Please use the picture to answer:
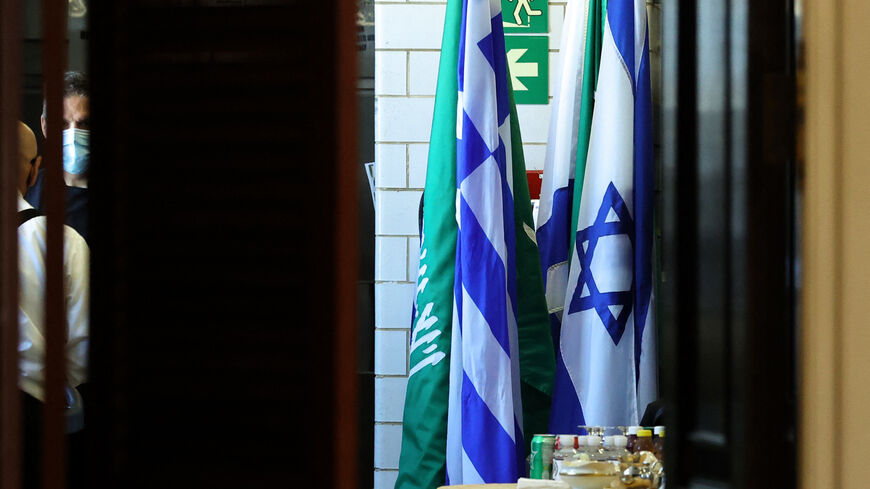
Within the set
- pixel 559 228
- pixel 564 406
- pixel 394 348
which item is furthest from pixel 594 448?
pixel 394 348

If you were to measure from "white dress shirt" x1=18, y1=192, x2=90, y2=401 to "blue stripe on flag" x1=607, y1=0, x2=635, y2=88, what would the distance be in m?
2.07

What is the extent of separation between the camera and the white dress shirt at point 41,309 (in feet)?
2.48

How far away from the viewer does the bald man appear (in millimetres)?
750

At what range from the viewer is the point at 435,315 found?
2.61 m

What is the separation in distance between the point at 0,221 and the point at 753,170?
85cm

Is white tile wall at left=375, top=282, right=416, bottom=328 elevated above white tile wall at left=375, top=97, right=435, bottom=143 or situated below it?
below

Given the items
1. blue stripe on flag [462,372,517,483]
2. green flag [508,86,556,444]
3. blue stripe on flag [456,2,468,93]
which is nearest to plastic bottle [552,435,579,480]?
blue stripe on flag [462,372,517,483]

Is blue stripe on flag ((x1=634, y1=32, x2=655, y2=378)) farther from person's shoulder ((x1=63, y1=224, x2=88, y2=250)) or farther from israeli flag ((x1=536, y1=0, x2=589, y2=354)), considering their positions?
person's shoulder ((x1=63, y1=224, x2=88, y2=250))

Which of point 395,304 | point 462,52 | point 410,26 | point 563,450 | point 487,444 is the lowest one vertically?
point 487,444

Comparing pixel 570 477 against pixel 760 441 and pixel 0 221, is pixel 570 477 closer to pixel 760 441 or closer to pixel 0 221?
pixel 760 441

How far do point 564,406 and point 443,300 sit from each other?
0.45 metres

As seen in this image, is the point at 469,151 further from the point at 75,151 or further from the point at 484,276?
the point at 75,151

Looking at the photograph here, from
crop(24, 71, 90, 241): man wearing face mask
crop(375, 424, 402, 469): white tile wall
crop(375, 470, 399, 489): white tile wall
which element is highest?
crop(24, 71, 90, 241): man wearing face mask

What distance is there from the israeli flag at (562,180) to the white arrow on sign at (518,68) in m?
0.33
